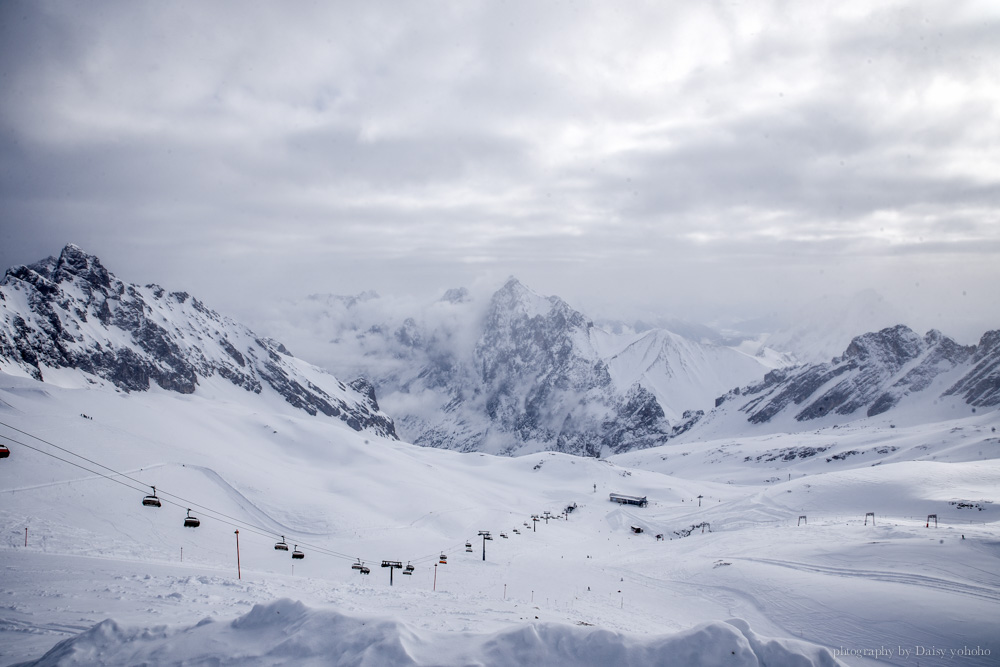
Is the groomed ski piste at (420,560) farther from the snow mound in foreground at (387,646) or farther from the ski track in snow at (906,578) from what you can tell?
the ski track in snow at (906,578)

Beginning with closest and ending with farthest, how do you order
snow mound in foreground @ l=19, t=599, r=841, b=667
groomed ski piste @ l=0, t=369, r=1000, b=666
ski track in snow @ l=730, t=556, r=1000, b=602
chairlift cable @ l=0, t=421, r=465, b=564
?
snow mound in foreground @ l=19, t=599, r=841, b=667 → groomed ski piste @ l=0, t=369, r=1000, b=666 → ski track in snow @ l=730, t=556, r=1000, b=602 → chairlift cable @ l=0, t=421, r=465, b=564

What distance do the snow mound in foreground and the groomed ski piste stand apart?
6 cm

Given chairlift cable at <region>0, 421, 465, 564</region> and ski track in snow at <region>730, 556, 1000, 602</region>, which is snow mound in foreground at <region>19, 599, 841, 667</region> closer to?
ski track in snow at <region>730, 556, 1000, 602</region>

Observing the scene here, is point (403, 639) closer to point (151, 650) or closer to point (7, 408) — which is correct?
point (151, 650)

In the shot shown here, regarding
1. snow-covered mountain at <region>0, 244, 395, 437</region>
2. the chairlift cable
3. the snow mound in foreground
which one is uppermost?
snow-covered mountain at <region>0, 244, 395, 437</region>

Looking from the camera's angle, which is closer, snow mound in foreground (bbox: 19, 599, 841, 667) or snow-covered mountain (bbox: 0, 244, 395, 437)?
snow mound in foreground (bbox: 19, 599, 841, 667)

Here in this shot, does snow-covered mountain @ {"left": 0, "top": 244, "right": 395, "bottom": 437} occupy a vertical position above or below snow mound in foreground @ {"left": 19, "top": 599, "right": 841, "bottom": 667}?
above

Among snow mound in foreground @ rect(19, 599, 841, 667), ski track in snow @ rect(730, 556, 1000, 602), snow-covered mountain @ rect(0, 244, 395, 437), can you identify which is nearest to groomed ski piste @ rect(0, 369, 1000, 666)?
snow mound in foreground @ rect(19, 599, 841, 667)

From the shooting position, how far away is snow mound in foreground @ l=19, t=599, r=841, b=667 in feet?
40.5

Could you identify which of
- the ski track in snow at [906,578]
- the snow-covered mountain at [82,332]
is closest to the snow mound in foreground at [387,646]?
the ski track in snow at [906,578]

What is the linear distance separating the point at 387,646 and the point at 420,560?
3511cm

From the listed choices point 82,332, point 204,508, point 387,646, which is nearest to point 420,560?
point 204,508

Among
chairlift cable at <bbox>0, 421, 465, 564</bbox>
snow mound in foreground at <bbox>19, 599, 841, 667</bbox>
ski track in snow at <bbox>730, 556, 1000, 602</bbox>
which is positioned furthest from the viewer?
chairlift cable at <bbox>0, 421, 465, 564</bbox>

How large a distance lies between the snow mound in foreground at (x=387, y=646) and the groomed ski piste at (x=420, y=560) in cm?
6
